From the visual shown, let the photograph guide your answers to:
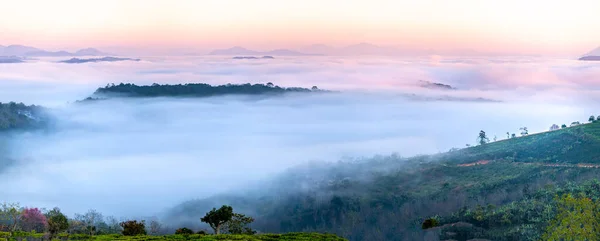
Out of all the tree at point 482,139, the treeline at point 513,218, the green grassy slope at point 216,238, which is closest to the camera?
the green grassy slope at point 216,238

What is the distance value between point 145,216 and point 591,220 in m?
120

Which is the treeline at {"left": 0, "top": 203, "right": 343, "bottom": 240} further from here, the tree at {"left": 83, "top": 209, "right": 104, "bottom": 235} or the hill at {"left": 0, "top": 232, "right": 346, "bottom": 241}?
the tree at {"left": 83, "top": 209, "right": 104, "bottom": 235}

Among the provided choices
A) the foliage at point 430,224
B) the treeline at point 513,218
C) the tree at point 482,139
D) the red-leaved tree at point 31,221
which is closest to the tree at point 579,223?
the treeline at point 513,218

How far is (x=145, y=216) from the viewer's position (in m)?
145

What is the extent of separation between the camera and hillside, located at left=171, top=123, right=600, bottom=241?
321ft

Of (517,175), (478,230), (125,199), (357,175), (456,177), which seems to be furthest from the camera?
(125,199)

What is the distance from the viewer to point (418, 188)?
5059 inches

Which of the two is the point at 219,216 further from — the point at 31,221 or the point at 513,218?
the point at 513,218

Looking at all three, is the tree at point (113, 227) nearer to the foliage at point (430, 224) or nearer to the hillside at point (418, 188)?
the hillside at point (418, 188)

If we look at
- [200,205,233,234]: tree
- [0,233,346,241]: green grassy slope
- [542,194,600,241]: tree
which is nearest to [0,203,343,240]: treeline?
[200,205,233,234]: tree

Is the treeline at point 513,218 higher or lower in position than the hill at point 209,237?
lower

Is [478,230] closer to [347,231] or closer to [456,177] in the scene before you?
[347,231]

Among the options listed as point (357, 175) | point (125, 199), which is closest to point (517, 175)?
point (357, 175)

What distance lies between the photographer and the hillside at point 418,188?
97.9m
